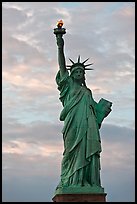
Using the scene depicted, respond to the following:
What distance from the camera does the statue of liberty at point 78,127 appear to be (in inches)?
1220

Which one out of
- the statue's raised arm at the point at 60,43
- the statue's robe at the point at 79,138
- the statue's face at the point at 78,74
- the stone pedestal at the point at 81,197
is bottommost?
the stone pedestal at the point at 81,197

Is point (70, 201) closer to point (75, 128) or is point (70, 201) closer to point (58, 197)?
point (58, 197)

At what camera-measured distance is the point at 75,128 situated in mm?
31562

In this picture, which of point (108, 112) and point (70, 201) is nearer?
point (70, 201)

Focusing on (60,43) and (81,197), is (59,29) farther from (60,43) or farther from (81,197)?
(81,197)

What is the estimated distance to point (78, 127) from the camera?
3153 centimetres

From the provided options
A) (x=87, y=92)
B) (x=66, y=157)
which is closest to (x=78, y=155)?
(x=66, y=157)

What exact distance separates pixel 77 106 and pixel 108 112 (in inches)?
54.9

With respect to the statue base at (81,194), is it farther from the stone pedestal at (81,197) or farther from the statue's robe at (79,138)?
the statue's robe at (79,138)

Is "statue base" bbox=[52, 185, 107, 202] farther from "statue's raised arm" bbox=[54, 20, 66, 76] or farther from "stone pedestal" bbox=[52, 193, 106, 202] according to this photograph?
"statue's raised arm" bbox=[54, 20, 66, 76]

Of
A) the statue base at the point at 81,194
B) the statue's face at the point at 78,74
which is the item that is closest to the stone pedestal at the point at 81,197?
the statue base at the point at 81,194

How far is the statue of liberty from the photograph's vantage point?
31.0 metres

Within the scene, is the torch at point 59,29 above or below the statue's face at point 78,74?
above

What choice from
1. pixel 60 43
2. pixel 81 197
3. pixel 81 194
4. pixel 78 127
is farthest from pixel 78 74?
pixel 81 197
